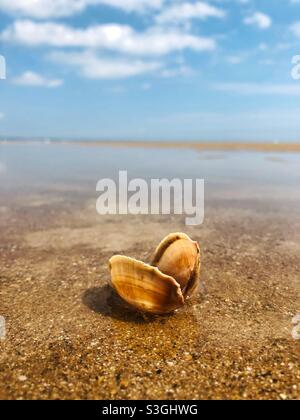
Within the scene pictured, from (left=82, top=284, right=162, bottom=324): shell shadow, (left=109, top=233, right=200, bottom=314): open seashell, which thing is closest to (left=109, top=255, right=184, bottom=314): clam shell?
(left=109, top=233, right=200, bottom=314): open seashell

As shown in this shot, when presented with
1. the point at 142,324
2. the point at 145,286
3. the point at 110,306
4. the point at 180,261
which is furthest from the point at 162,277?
the point at 110,306

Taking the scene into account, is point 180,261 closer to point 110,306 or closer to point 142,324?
point 142,324

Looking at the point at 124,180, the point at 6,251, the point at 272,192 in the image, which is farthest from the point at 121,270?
the point at 124,180

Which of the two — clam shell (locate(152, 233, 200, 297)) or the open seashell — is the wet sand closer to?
the open seashell

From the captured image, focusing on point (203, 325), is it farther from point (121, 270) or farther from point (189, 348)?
point (121, 270)

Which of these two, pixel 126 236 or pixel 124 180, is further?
pixel 124 180
